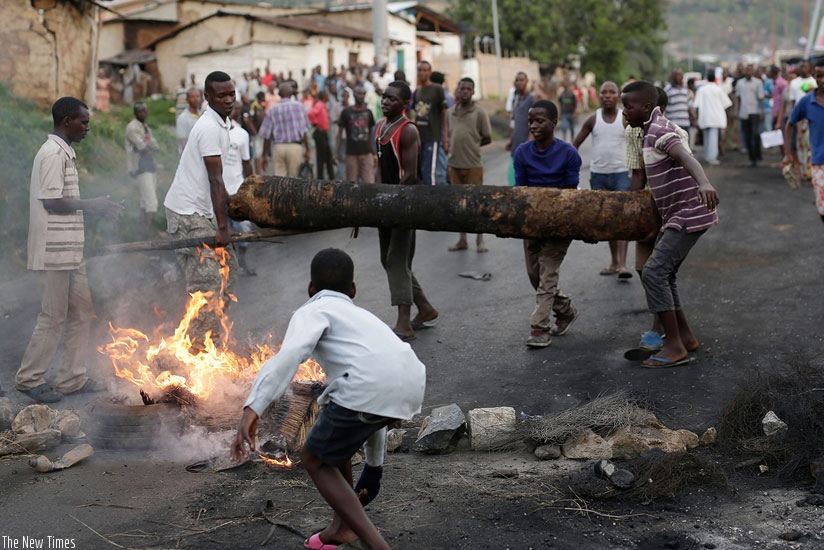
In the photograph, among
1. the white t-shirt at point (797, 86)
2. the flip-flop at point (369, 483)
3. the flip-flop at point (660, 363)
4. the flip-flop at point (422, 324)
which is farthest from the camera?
the white t-shirt at point (797, 86)

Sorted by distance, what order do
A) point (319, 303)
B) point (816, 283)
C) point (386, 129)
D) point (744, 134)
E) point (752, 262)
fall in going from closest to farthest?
1. point (319, 303)
2. point (386, 129)
3. point (816, 283)
4. point (752, 262)
5. point (744, 134)

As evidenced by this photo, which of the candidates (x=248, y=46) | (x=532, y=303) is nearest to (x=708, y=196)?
(x=532, y=303)

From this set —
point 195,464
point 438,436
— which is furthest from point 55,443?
point 438,436

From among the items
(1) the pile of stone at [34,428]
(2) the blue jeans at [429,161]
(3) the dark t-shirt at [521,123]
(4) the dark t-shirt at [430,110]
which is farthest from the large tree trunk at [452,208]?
(3) the dark t-shirt at [521,123]

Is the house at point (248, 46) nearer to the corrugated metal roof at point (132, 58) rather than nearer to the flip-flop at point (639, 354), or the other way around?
the corrugated metal roof at point (132, 58)

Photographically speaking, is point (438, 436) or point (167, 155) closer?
point (438, 436)

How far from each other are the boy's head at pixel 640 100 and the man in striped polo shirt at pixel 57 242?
12.3ft

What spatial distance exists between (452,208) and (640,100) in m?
1.56

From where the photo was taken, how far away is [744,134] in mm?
20141

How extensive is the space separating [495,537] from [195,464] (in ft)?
6.15

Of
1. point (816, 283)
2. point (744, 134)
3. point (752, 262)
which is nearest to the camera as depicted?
point (816, 283)

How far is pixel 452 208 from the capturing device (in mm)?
6691

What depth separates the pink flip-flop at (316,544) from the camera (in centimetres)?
400

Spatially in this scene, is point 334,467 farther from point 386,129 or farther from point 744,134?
point 744,134
